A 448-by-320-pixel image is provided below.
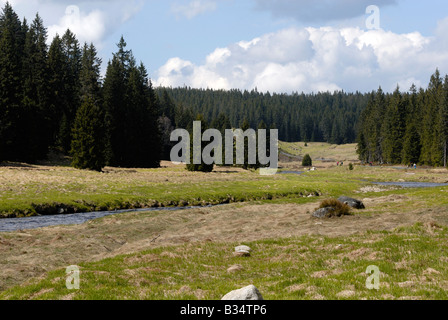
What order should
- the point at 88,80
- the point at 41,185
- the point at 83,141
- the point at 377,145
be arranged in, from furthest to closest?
the point at 377,145 < the point at 88,80 < the point at 83,141 < the point at 41,185

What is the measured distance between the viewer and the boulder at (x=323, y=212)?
1172 inches

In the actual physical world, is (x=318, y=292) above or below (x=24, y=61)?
below

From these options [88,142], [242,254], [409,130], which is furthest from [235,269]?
[409,130]

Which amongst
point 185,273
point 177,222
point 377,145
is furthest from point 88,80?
point 377,145

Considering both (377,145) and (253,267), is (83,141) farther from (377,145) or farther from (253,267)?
(377,145)

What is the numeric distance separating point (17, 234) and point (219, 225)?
44.2 ft

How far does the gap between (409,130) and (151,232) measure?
109 meters

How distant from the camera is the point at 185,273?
16156mm

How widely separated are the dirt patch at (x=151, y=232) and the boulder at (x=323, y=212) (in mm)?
676

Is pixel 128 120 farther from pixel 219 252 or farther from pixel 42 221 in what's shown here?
pixel 219 252

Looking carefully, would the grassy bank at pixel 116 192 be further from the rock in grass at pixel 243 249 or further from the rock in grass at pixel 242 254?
the rock in grass at pixel 242 254

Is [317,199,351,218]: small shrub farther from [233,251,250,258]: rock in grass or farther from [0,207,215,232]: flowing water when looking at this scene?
[0,207,215,232]: flowing water

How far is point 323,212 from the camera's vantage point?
30000 millimetres

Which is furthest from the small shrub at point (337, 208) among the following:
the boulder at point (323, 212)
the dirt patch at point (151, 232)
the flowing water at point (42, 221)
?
the flowing water at point (42, 221)
